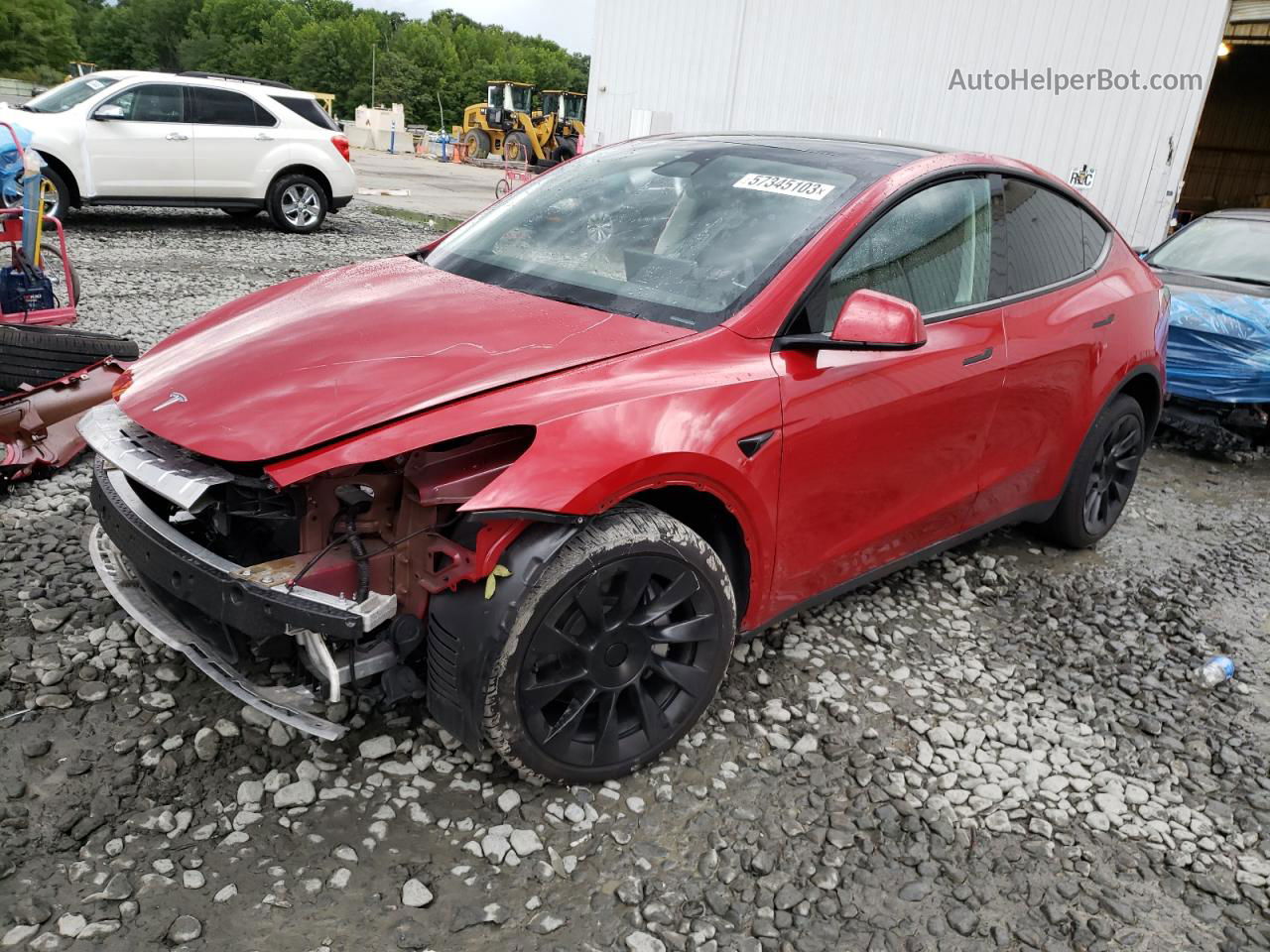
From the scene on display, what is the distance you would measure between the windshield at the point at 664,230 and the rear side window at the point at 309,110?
9421mm

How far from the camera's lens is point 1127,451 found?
14.2ft

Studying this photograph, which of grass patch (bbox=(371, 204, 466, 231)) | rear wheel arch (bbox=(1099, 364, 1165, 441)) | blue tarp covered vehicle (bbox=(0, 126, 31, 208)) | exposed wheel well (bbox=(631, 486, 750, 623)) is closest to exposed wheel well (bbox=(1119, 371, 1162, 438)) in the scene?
rear wheel arch (bbox=(1099, 364, 1165, 441))

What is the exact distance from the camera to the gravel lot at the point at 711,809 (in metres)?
2.14

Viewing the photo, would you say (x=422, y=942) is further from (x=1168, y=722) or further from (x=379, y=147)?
(x=379, y=147)

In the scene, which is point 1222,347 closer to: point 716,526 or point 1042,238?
point 1042,238

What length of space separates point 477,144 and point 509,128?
1.28m

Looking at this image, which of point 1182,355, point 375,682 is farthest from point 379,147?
point 375,682

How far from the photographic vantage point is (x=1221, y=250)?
711 centimetres

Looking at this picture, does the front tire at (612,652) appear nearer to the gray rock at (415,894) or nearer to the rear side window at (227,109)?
the gray rock at (415,894)

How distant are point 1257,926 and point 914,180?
222 centimetres

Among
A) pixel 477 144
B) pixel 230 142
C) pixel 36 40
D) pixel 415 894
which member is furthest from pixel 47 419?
pixel 36 40

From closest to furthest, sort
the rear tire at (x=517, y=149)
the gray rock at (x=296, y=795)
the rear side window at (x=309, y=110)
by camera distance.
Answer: the gray rock at (x=296, y=795) → the rear side window at (x=309, y=110) → the rear tire at (x=517, y=149)

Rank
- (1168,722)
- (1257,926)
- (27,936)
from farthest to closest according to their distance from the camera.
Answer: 1. (1168,722)
2. (1257,926)
3. (27,936)

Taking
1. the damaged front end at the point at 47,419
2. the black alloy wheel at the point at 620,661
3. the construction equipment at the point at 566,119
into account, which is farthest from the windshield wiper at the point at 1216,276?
the construction equipment at the point at 566,119
